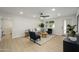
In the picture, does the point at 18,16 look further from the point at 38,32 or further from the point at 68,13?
the point at 68,13

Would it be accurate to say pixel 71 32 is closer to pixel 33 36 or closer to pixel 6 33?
pixel 33 36

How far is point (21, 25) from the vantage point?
6.37 feet

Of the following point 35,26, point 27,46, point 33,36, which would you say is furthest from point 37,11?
point 27,46

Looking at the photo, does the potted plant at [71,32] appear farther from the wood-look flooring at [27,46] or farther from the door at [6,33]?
the door at [6,33]

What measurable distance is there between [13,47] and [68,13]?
141 cm

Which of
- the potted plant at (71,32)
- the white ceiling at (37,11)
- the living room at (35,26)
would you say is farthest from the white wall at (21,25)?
the potted plant at (71,32)

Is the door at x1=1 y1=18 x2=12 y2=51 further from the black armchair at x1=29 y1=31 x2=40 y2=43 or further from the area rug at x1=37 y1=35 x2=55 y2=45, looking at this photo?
the area rug at x1=37 y1=35 x2=55 y2=45

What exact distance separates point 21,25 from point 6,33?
14.5 inches

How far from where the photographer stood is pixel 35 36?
2016mm

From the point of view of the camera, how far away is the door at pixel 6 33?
6.14ft

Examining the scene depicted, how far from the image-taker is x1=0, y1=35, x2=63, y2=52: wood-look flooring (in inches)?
74.5

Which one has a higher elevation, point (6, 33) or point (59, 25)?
point (59, 25)
